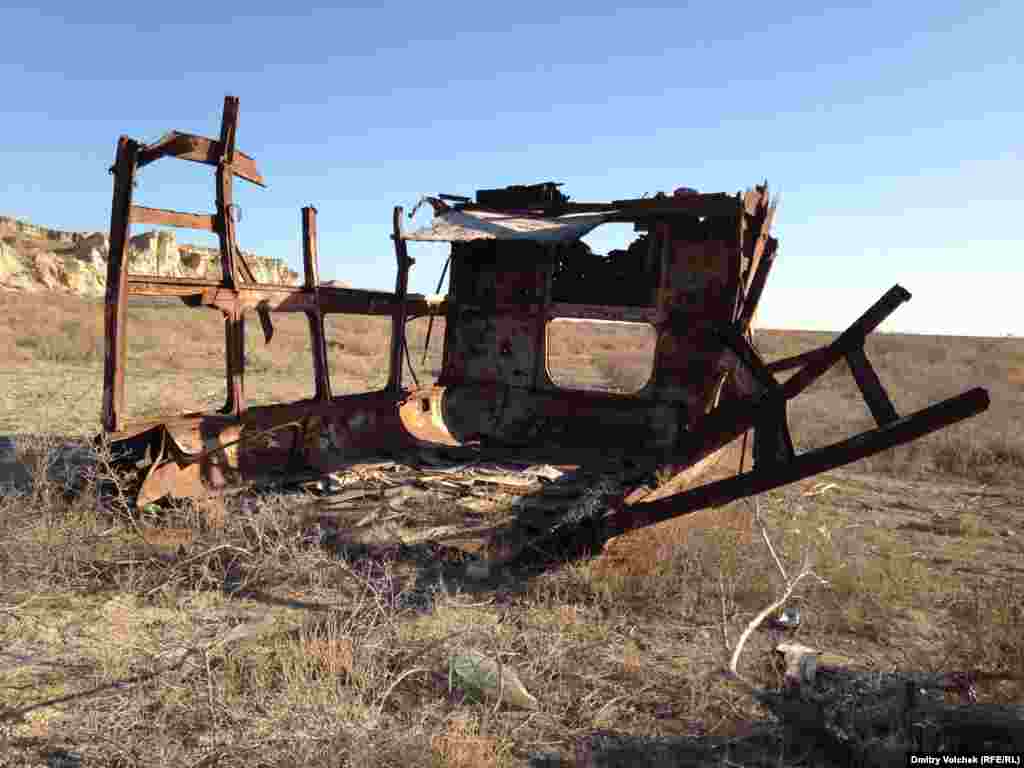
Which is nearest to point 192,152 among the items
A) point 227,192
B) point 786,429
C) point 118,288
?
point 227,192

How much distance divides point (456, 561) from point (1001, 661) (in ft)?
11.0

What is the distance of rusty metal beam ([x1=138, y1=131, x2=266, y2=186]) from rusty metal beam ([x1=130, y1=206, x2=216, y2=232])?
356 millimetres

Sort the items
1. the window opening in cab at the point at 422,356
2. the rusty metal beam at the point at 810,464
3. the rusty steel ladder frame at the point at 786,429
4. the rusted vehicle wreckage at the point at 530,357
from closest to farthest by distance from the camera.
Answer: the rusty metal beam at the point at 810,464, the rusty steel ladder frame at the point at 786,429, the rusted vehicle wreckage at the point at 530,357, the window opening in cab at the point at 422,356

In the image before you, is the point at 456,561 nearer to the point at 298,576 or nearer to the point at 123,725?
the point at 298,576

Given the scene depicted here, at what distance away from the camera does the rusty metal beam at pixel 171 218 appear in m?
5.56

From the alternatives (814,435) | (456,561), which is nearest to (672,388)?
(456,561)

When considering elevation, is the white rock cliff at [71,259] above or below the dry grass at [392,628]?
above

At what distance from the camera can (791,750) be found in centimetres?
328

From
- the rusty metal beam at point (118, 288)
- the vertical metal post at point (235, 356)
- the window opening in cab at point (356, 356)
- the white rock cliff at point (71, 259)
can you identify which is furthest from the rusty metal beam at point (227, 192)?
the white rock cliff at point (71, 259)

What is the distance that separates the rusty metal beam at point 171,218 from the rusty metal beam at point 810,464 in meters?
4.17

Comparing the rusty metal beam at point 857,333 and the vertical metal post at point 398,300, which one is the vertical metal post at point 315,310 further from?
the rusty metal beam at point 857,333

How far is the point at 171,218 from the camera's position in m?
5.87

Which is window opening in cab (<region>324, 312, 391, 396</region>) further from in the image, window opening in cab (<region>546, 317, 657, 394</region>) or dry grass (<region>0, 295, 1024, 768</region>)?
dry grass (<region>0, 295, 1024, 768</region>)

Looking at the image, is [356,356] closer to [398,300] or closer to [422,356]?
[422,356]
